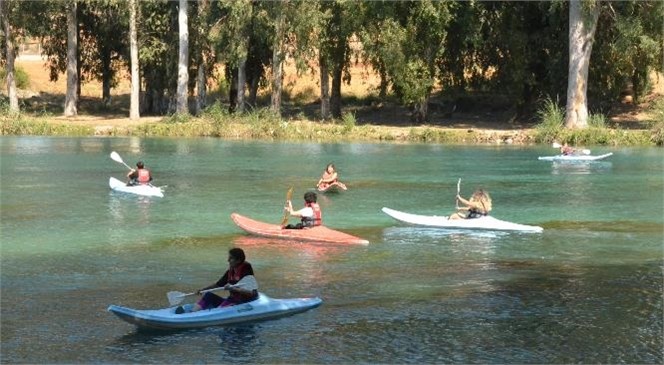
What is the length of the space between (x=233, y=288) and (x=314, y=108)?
173ft

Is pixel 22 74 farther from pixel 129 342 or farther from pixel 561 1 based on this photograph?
pixel 129 342

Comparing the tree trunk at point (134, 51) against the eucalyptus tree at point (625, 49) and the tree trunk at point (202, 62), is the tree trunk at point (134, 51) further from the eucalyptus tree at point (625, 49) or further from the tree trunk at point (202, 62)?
the eucalyptus tree at point (625, 49)

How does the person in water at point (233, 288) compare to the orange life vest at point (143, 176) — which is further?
the orange life vest at point (143, 176)

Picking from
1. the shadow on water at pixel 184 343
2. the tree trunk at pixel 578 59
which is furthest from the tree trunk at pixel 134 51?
the shadow on water at pixel 184 343

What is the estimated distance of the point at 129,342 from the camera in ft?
52.7

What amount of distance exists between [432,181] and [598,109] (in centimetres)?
2792

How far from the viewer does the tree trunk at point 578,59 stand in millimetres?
53969

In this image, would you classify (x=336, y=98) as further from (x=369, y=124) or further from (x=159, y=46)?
(x=159, y=46)

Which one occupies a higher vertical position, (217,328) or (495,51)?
(495,51)

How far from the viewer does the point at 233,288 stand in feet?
55.5

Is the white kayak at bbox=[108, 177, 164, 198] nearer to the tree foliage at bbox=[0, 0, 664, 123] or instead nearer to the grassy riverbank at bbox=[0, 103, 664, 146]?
the grassy riverbank at bbox=[0, 103, 664, 146]

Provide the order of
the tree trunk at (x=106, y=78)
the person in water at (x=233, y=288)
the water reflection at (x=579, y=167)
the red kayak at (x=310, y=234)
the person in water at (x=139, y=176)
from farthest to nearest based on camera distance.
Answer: the tree trunk at (x=106, y=78)
the water reflection at (x=579, y=167)
the person in water at (x=139, y=176)
the red kayak at (x=310, y=234)
the person in water at (x=233, y=288)

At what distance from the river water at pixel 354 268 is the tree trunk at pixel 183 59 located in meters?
19.9

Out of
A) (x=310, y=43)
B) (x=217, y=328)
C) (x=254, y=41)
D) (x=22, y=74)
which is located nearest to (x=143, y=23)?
(x=254, y=41)
